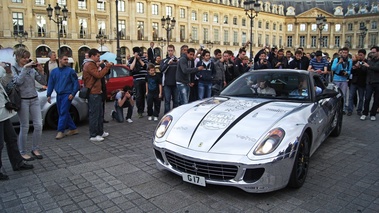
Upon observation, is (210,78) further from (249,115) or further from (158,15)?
(158,15)

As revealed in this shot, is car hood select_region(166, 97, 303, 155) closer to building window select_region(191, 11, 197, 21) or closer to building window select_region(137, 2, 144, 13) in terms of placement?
building window select_region(137, 2, 144, 13)

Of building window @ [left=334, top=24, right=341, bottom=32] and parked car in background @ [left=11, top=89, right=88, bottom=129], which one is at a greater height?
building window @ [left=334, top=24, right=341, bottom=32]

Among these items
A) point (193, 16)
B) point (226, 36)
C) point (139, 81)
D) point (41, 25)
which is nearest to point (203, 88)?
point (139, 81)

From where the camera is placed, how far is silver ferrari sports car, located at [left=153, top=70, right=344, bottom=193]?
3441mm

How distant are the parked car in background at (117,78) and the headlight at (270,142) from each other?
382 inches

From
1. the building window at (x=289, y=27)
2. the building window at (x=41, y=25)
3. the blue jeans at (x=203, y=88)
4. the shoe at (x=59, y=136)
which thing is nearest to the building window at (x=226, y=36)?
the building window at (x=289, y=27)

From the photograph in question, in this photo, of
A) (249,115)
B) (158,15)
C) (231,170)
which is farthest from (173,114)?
(158,15)

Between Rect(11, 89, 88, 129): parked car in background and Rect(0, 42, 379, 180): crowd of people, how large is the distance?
2.27ft

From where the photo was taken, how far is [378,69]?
821 centimetres

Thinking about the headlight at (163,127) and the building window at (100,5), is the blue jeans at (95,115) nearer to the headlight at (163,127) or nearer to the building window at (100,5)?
the headlight at (163,127)

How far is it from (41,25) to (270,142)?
161 ft

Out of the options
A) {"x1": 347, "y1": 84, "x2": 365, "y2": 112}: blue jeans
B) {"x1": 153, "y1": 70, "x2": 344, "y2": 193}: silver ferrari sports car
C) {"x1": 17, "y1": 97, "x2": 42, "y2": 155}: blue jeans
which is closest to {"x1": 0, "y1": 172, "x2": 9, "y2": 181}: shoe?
{"x1": 17, "y1": 97, "x2": 42, "y2": 155}: blue jeans

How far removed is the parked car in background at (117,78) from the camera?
12461mm

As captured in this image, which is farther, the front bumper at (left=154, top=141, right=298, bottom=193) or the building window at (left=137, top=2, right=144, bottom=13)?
the building window at (left=137, top=2, right=144, bottom=13)
